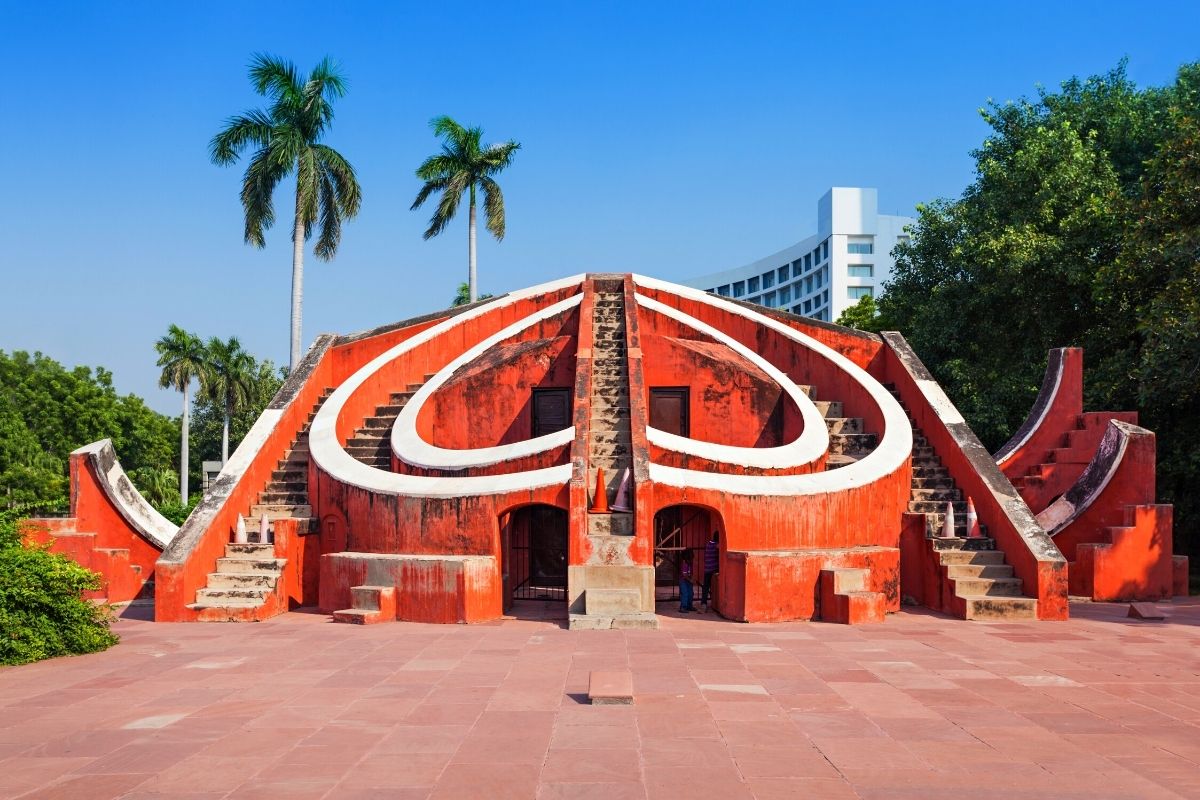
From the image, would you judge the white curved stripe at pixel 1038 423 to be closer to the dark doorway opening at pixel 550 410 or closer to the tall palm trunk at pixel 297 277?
the dark doorway opening at pixel 550 410

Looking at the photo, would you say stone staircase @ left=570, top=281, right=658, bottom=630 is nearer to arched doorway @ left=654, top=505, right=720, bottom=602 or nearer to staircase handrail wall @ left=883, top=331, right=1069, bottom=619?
arched doorway @ left=654, top=505, right=720, bottom=602

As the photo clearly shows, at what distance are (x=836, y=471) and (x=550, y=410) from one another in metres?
4.13

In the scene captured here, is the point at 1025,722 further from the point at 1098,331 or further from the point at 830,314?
the point at 830,314

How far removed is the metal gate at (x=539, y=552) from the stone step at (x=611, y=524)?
2.20m

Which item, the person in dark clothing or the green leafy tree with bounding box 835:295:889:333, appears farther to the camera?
the green leafy tree with bounding box 835:295:889:333

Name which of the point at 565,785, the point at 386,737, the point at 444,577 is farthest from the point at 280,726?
A: the point at 444,577

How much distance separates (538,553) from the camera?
12578 millimetres

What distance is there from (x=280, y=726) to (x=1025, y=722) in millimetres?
4114

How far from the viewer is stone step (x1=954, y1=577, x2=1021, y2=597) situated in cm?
1007

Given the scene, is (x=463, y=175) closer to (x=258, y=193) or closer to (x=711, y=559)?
(x=258, y=193)

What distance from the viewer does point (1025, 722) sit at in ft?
18.5

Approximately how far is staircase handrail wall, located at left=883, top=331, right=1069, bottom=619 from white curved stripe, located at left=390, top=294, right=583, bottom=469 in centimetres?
461

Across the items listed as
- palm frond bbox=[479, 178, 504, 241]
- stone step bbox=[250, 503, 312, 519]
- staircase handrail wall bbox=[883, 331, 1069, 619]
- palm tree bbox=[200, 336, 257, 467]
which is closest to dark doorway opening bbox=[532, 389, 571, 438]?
stone step bbox=[250, 503, 312, 519]

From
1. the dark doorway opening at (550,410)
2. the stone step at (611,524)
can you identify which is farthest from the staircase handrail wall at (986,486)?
the dark doorway opening at (550,410)
